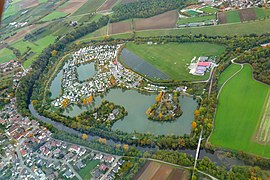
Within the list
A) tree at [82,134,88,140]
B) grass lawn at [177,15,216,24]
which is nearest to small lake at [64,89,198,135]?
tree at [82,134,88,140]

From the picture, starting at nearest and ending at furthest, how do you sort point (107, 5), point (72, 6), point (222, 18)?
point (222, 18) → point (107, 5) → point (72, 6)

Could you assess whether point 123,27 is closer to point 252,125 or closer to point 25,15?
point 25,15

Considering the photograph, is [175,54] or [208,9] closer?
[175,54]

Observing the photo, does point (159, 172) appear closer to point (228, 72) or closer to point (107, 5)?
point (228, 72)

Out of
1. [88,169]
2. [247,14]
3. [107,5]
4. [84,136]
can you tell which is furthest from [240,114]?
[107,5]

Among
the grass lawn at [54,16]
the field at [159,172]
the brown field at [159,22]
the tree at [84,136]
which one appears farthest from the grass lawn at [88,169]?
the grass lawn at [54,16]

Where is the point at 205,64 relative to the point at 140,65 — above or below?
below

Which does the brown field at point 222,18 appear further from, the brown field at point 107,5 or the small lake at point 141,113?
the brown field at point 107,5
